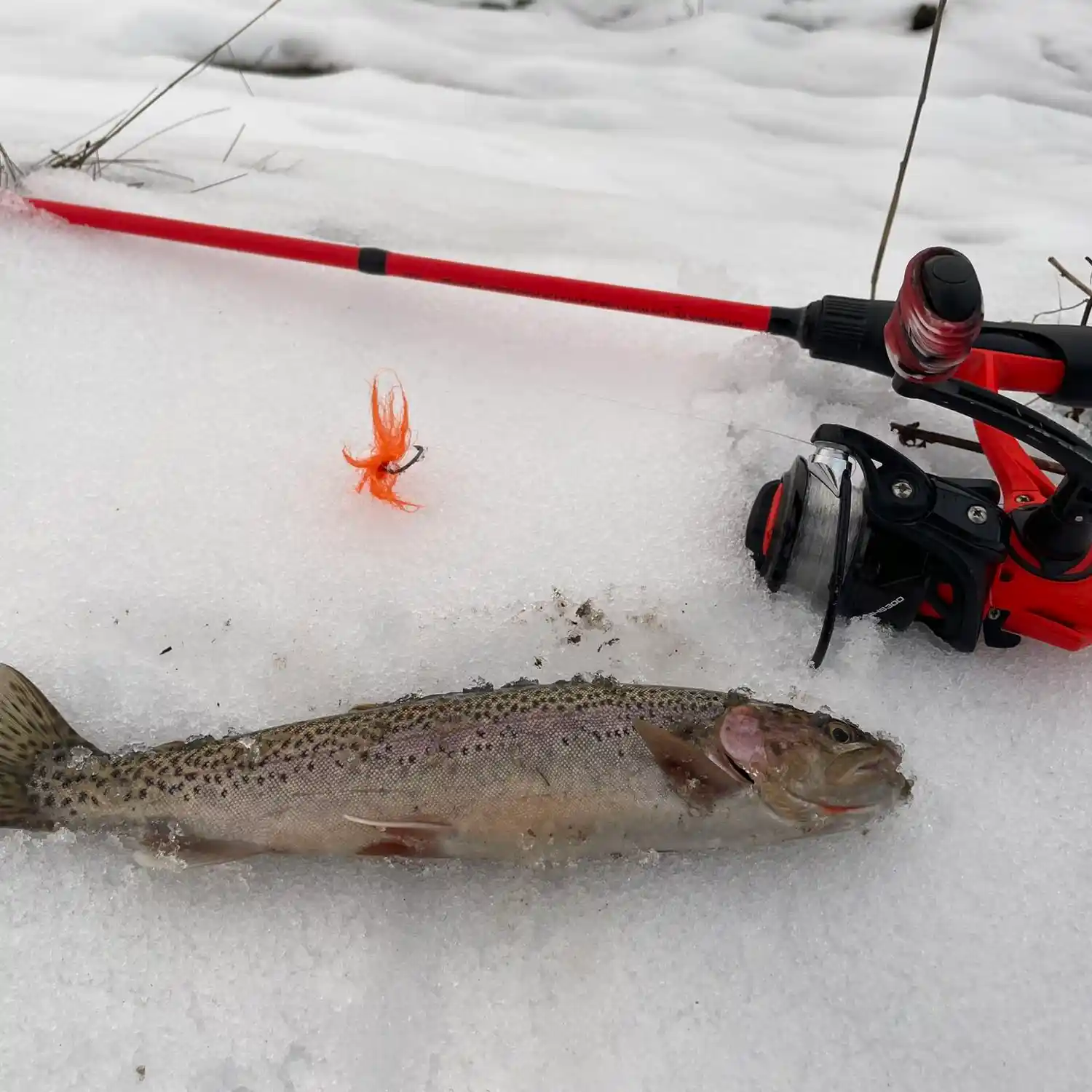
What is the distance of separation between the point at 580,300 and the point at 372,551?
38.7 inches

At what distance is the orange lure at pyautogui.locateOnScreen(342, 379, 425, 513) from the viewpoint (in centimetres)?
253

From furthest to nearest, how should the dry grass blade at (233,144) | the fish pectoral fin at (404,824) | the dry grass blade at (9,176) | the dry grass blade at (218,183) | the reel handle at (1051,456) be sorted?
1. the dry grass blade at (233,144)
2. the dry grass blade at (218,183)
3. the dry grass blade at (9,176)
4. the fish pectoral fin at (404,824)
5. the reel handle at (1051,456)

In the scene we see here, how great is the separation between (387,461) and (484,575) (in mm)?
447

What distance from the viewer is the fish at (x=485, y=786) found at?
79.1 inches

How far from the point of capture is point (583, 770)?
2.02m

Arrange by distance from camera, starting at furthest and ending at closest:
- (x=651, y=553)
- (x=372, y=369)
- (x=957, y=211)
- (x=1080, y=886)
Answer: (x=957, y=211) → (x=372, y=369) → (x=651, y=553) → (x=1080, y=886)

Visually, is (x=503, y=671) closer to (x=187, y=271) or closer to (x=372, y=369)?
(x=372, y=369)

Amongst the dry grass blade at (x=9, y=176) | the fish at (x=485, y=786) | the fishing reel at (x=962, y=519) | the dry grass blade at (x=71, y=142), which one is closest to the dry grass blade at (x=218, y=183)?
the dry grass blade at (x=71, y=142)

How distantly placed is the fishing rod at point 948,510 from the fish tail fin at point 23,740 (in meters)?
1.85

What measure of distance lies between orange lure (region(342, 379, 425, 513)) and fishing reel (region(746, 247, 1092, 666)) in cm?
103

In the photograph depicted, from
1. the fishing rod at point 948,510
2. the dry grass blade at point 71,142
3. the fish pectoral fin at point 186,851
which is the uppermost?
the dry grass blade at point 71,142

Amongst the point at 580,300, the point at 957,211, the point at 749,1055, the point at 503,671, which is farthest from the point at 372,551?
the point at 957,211

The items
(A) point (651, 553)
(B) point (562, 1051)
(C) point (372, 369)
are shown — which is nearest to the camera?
(B) point (562, 1051)

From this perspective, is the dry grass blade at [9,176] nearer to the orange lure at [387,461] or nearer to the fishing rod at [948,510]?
the orange lure at [387,461]
